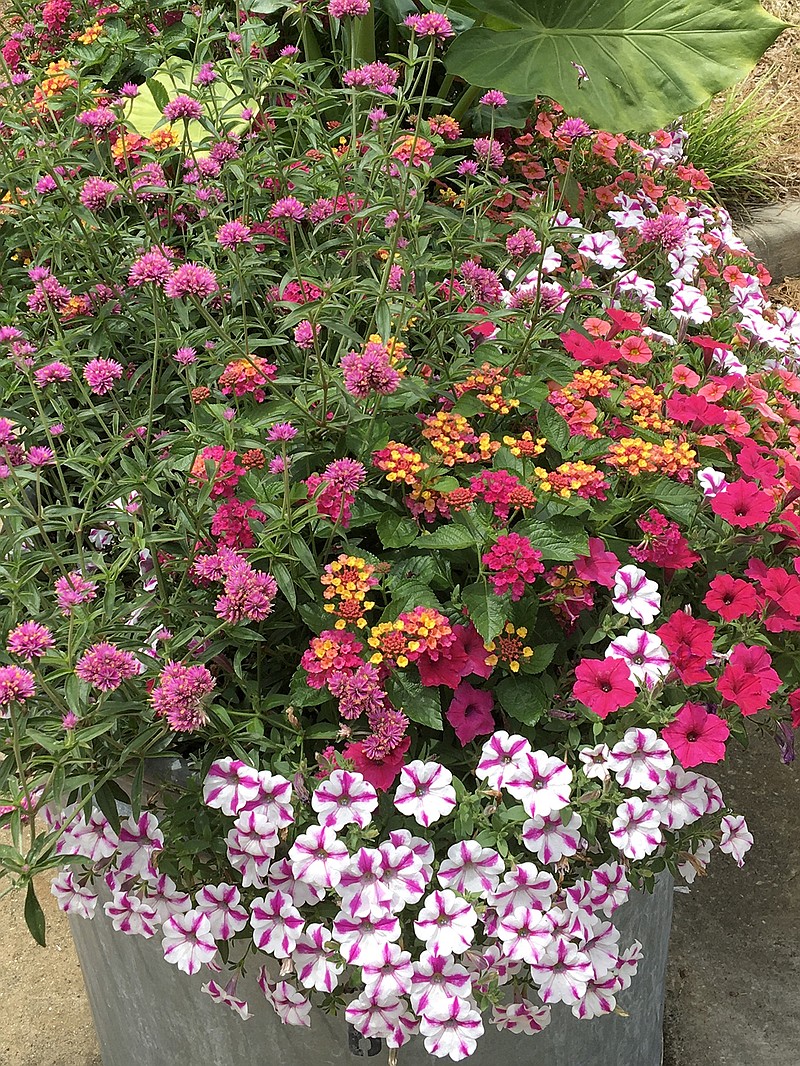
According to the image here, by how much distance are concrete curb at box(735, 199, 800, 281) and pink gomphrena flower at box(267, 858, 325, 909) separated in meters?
3.06

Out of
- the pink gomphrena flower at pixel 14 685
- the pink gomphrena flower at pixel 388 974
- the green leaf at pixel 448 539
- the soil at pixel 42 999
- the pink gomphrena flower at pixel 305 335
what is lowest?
the soil at pixel 42 999

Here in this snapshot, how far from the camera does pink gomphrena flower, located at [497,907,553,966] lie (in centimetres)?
109

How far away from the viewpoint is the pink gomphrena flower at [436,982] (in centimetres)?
108

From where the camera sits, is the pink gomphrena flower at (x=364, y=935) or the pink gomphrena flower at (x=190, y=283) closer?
the pink gomphrena flower at (x=364, y=935)

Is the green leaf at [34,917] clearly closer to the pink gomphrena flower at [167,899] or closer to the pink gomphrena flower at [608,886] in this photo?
the pink gomphrena flower at [167,899]

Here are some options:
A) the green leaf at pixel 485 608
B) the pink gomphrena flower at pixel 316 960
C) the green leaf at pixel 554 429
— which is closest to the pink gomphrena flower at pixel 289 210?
the green leaf at pixel 554 429

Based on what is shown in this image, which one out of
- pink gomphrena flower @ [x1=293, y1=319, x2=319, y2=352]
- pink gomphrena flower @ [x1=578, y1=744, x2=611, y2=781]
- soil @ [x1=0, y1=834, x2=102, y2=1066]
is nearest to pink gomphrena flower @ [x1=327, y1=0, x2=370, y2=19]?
pink gomphrena flower @ [x1=293, y1=319, x2=319, y2=352]

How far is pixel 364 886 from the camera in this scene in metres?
1.10

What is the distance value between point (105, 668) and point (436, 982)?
1.47ft

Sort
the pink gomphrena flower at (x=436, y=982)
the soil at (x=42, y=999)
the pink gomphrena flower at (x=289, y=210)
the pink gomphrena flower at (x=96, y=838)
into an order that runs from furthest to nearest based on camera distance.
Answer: the soil at (x=42, y=999) → the pink gomphrena flower at (x=289, y=210) → the pink gomphrena flower at (x=96, y=838) → the pink gomphrena flower at (x=436, y=982)

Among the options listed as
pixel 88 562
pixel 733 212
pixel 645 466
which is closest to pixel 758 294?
pixel 645 466

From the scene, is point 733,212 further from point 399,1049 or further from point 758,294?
point 399,1049

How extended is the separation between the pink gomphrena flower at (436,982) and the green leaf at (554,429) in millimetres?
611

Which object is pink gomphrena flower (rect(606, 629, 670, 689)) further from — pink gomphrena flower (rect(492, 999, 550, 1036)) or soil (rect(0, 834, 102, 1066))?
soil (rect(0, 834, 102, 1066))
